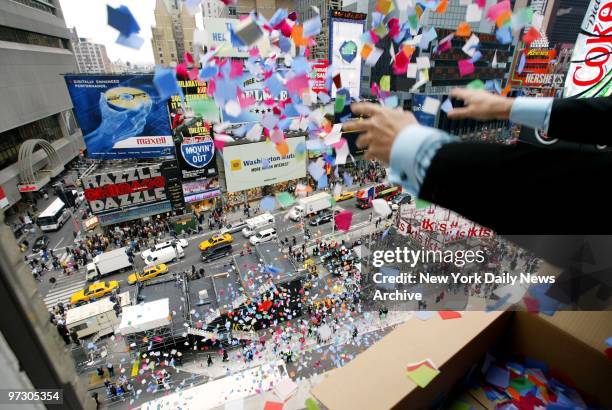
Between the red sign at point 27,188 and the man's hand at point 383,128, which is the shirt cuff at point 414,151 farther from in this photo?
the red sign at point 27,188

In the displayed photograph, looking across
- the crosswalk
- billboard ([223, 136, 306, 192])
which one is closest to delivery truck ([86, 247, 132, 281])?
the crosswalk

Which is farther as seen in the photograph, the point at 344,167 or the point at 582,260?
the point at 344,167

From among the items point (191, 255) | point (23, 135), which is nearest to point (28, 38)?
point (23, 135)

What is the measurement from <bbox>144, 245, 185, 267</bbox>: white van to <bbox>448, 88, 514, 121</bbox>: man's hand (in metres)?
14.3

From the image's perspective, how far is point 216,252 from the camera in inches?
570

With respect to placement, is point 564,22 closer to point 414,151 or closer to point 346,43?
point 346,43

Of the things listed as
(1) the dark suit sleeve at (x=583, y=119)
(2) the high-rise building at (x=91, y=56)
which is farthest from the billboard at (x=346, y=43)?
(2) the high-rise building at (x=91, y=56)

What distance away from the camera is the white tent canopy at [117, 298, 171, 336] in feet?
27.0

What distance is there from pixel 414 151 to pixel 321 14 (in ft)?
143

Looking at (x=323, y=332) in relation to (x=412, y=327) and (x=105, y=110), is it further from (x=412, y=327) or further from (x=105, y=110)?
(x=105, y=110)

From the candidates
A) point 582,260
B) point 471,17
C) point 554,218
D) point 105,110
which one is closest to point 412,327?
point 582,260

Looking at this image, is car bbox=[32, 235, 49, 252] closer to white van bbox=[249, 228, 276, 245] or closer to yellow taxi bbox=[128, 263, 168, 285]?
yellow taxi bbox=[128, 263, 168, 285]

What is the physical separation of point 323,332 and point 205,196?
11.6 metres

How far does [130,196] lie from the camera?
16.1 metres
